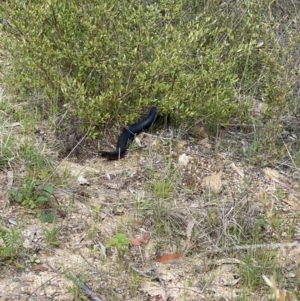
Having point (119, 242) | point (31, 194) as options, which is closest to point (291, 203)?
point (119, 242)

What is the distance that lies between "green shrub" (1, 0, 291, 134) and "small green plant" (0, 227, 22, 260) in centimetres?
103

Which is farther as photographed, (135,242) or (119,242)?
(135,242)

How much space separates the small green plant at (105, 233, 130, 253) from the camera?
114 inches

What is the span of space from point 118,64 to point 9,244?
55.6 inches

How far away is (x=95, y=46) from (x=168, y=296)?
1.67 m

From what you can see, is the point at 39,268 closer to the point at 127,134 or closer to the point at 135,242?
the point at 135,242

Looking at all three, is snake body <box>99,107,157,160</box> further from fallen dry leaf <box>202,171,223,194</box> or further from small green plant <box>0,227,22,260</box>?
small green plant <box>0,227,22,260</box>

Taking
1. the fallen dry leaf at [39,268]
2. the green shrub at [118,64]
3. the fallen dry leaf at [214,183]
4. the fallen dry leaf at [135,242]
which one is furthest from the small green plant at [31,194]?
the fallen dry leaf at [214,183]

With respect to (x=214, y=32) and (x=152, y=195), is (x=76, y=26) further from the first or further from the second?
(x=152, y=195)

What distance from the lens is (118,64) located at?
12.1 feet

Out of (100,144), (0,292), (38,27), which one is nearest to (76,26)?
(38,27)

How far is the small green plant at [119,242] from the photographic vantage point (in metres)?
2.89

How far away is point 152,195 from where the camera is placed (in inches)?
135

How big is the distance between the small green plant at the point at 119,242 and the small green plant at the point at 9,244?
456 mm
